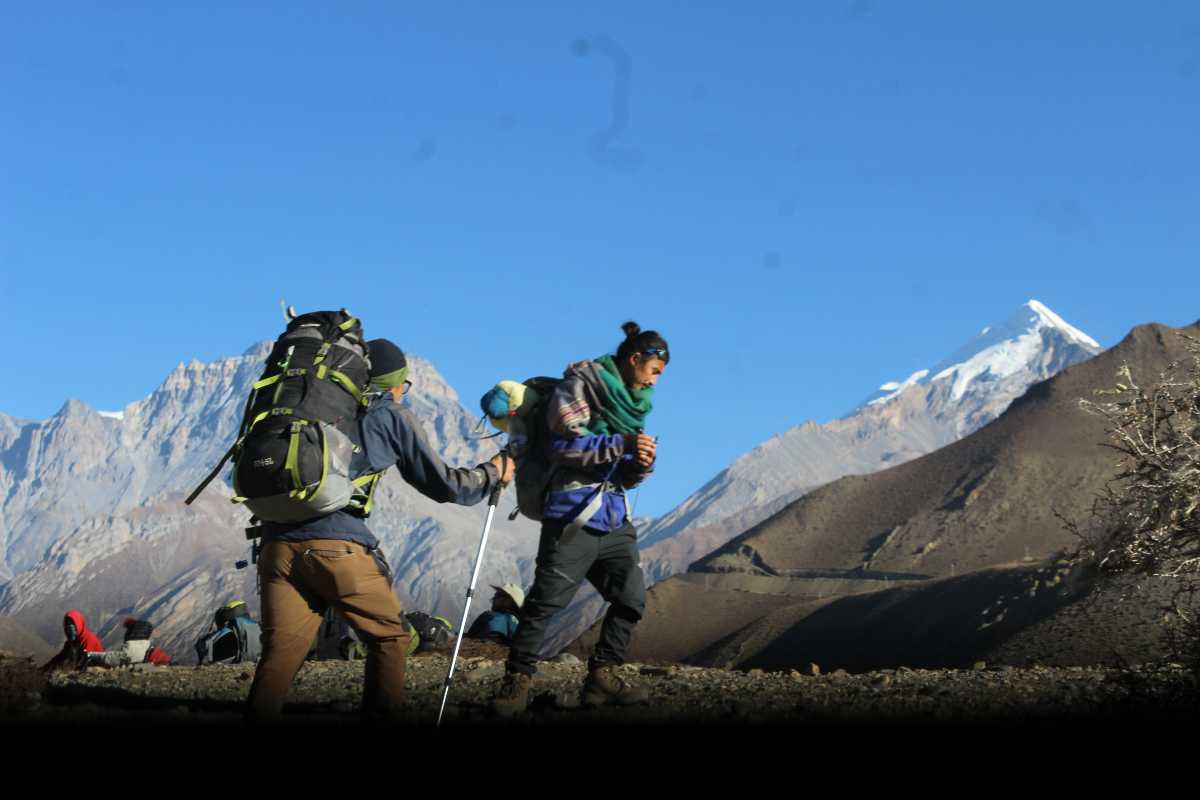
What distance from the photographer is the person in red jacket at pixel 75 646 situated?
14.5 meters

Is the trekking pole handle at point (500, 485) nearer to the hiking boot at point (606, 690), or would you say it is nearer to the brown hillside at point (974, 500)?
the hiking boot at point (606, 690)

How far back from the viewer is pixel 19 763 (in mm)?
5816

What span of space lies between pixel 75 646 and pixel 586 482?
8558 mm

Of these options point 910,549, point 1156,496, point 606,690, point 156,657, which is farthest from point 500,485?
point 910,549

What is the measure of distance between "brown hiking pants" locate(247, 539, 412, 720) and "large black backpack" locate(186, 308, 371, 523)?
0.71 ft

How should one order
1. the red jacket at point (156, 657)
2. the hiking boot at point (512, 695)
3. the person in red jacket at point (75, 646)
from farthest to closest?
the red jacket at point (156, 657), the person in red jacket at point (75, 646), the hiking boot at point (512, 695)

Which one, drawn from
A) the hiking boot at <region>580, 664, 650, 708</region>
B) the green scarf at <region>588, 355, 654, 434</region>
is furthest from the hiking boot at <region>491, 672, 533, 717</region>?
the green scarf at <region>588, 355, 654, 434</region>

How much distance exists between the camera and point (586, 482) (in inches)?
327

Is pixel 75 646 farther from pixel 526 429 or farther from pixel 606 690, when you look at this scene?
pixel 526 429

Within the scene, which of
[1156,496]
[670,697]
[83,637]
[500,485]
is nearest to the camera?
[500,485]

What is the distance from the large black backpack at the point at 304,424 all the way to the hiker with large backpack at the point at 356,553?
2cm

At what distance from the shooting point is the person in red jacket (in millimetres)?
14455

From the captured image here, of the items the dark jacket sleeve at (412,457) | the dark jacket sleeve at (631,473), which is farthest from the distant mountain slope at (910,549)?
the dark jacket sleeve at (412,457)

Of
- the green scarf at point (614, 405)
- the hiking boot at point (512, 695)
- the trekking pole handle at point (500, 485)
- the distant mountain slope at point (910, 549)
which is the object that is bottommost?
the hiking boot at point (512, 695)
